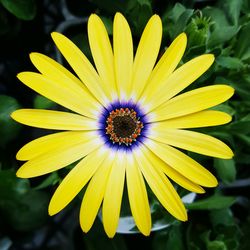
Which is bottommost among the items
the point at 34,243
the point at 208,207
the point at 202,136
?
the point at 34,243

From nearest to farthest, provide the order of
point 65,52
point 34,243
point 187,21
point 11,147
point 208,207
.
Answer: point 65,52 → point 187,21 → point 208,207 → point 11,147 → point 34,243

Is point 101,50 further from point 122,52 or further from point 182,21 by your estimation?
point 182,21

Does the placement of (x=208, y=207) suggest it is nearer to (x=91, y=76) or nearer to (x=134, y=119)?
(x=134, y=119)

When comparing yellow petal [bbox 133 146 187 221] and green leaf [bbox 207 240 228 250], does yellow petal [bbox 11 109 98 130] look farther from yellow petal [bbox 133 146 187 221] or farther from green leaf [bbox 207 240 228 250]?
green leaf [bbox 207 240 228 250]

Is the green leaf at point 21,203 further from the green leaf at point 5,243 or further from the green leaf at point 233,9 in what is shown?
the green leaf at point 233,9

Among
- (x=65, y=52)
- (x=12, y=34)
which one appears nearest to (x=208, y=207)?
(x=65, y=52)

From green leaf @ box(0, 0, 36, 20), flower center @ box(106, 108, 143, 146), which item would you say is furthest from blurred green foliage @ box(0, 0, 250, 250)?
flower center @ box(106, 108, 143, 146)

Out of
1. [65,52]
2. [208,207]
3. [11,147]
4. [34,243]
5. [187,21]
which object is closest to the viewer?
[65,52]

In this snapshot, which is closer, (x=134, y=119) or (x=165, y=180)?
(x=165, y=180)
